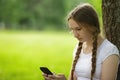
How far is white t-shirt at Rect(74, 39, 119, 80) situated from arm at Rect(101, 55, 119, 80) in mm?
41

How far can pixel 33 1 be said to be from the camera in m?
36.2

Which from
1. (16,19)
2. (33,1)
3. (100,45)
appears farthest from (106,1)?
(33,1)

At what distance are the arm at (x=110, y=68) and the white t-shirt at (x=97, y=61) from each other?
0.04m

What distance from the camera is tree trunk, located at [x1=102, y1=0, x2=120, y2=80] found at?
13.7ft

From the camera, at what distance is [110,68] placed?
3504 mm

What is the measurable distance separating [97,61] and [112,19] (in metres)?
0.70

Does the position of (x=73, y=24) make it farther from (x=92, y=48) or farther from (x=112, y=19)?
(x=112, y=19)

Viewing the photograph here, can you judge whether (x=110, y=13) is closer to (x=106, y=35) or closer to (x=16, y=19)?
(x=106, y=35)

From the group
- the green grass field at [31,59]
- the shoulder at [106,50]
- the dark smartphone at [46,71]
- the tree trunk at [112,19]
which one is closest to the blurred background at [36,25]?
the green grass field at [31,59]

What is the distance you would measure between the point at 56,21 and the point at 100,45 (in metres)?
32.5

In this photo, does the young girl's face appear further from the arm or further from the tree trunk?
the tree trunk

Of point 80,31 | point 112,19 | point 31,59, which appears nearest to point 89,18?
point 80,31

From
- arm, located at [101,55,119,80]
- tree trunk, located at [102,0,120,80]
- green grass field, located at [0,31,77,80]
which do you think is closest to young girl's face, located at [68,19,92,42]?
arm, located at [101,55,119,80]

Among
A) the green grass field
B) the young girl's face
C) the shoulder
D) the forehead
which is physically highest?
the forehead
